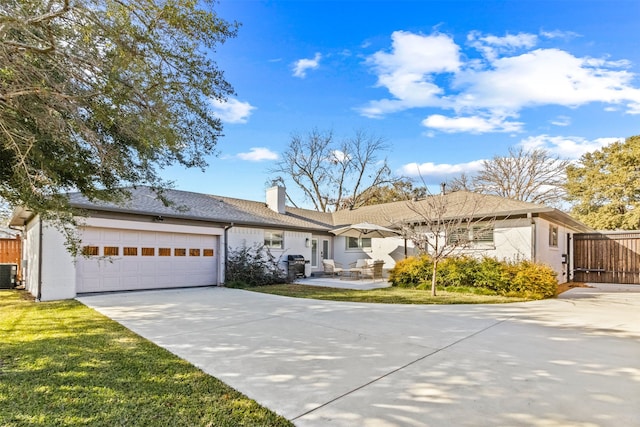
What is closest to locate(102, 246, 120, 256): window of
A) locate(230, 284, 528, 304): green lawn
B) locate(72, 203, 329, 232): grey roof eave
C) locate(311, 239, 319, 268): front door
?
locate(72, 203, 329, 232): grey roof eave

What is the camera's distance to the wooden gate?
15391mm

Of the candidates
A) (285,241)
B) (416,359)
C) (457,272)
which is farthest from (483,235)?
(416,359)

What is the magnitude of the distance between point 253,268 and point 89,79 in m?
10.1

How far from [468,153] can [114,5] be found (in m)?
23.3

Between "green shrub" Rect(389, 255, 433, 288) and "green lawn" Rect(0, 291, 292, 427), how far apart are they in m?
10.1

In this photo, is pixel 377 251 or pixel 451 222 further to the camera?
pixel 377 251

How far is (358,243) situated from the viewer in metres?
19.3

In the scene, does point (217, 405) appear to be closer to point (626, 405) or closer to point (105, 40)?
point (626, 405)

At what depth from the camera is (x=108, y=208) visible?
11203 mm

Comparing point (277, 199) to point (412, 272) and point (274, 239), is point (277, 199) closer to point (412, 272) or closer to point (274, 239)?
point (274, 239)

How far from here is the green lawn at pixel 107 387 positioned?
9.88 ft

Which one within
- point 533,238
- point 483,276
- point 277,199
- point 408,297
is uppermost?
point 277,199

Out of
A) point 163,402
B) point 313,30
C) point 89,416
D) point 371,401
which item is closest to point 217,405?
point 163,402

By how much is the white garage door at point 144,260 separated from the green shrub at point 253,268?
0.67 metres
